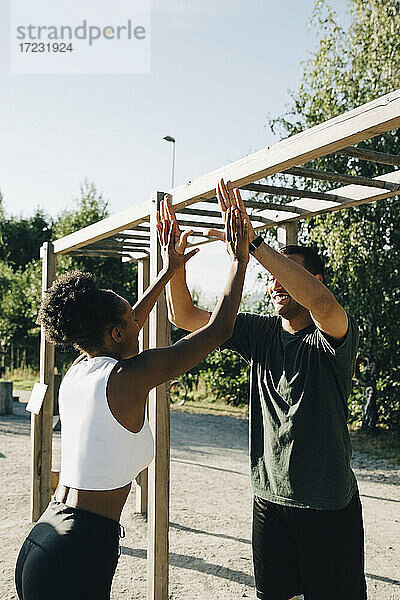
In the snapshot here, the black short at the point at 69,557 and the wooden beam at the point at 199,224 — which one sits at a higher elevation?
the wooden beam at the point at 199,224

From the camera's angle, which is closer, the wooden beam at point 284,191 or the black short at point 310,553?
the black short at point 310,553

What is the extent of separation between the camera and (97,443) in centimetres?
A: 201

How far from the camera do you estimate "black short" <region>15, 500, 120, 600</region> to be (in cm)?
194

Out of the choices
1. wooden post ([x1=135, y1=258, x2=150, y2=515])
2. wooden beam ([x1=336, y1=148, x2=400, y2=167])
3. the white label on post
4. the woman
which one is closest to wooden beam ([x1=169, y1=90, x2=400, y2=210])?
wooden beam ([x1=336, y1=148, x2=400, y2=167])

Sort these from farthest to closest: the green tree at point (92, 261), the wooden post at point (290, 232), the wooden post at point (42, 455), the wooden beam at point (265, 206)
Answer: the green tree at point (92, 261), the wooden post at point (42, 455), the wooden post at point (290, 232), the wooden beam at point (265, 206)

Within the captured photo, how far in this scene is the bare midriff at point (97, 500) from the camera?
2.03 meters

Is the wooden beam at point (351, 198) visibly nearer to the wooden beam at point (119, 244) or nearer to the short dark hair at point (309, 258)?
the short dark hair at point (309, 258)

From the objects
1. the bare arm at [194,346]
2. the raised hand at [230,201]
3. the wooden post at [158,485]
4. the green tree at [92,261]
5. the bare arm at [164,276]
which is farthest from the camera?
the green tree at [92,261]

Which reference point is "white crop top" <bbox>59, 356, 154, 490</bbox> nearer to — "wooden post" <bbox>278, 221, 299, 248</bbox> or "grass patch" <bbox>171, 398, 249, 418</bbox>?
"wooden post" <bbox>278, 221, 299, 248</bbox>

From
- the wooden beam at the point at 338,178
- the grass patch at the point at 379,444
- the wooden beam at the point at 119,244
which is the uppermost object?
the wooden beam at the point at 338,178

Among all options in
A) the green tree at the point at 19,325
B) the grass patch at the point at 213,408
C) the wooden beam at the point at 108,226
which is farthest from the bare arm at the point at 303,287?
the green tree at the point at 19,325

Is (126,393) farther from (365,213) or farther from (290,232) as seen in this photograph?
(365,213)

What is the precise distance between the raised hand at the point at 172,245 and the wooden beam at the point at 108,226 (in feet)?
2.86

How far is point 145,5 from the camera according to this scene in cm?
520
